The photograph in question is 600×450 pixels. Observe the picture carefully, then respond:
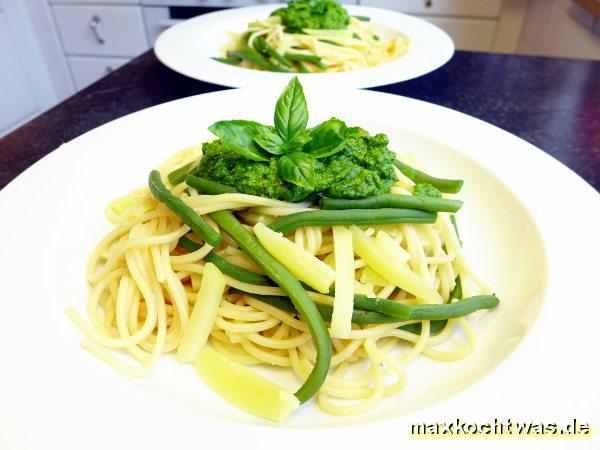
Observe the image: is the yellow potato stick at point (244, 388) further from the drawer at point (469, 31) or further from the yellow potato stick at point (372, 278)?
the drawer at point (469, 31)

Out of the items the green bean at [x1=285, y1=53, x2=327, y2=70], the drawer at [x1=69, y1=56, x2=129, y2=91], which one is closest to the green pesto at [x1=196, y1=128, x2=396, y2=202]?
the green bean at [x1=285, y1=53, x2=327, y2=70]

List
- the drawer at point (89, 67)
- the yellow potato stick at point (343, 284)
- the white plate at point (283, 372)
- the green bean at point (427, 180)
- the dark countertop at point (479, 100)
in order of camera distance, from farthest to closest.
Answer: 1. the drawer at point (89, 67)
2. the dark countertop at point (479, 100)
3. the green bean at point (427, 180)
4. the yellow potato stick at point (343, 284)
5. the white plate at point (283, 372)

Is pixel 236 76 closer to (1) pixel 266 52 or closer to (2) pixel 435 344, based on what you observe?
(1) pixel 266 52

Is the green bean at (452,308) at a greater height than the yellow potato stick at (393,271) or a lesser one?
lesser

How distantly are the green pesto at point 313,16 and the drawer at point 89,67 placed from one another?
10.1 feet

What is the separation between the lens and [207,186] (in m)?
1.53

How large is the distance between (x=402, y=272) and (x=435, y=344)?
0.87 feet

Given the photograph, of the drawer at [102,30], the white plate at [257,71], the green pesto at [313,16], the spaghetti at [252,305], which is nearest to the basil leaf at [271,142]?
the spaghetti at [252,305]

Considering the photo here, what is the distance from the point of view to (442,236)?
1711mm

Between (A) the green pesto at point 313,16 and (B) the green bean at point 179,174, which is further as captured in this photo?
(A) the green pesto at point 313,16

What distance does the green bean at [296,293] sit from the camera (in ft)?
4.11

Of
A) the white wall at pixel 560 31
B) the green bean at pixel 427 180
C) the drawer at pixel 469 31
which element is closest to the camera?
the green bean at pixel 427 180

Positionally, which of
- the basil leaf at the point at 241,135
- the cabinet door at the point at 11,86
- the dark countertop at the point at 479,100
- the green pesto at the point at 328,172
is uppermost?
the basil leaf at the point at 241,135

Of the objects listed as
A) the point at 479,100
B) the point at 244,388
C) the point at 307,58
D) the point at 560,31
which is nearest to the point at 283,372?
the point at 244,388
